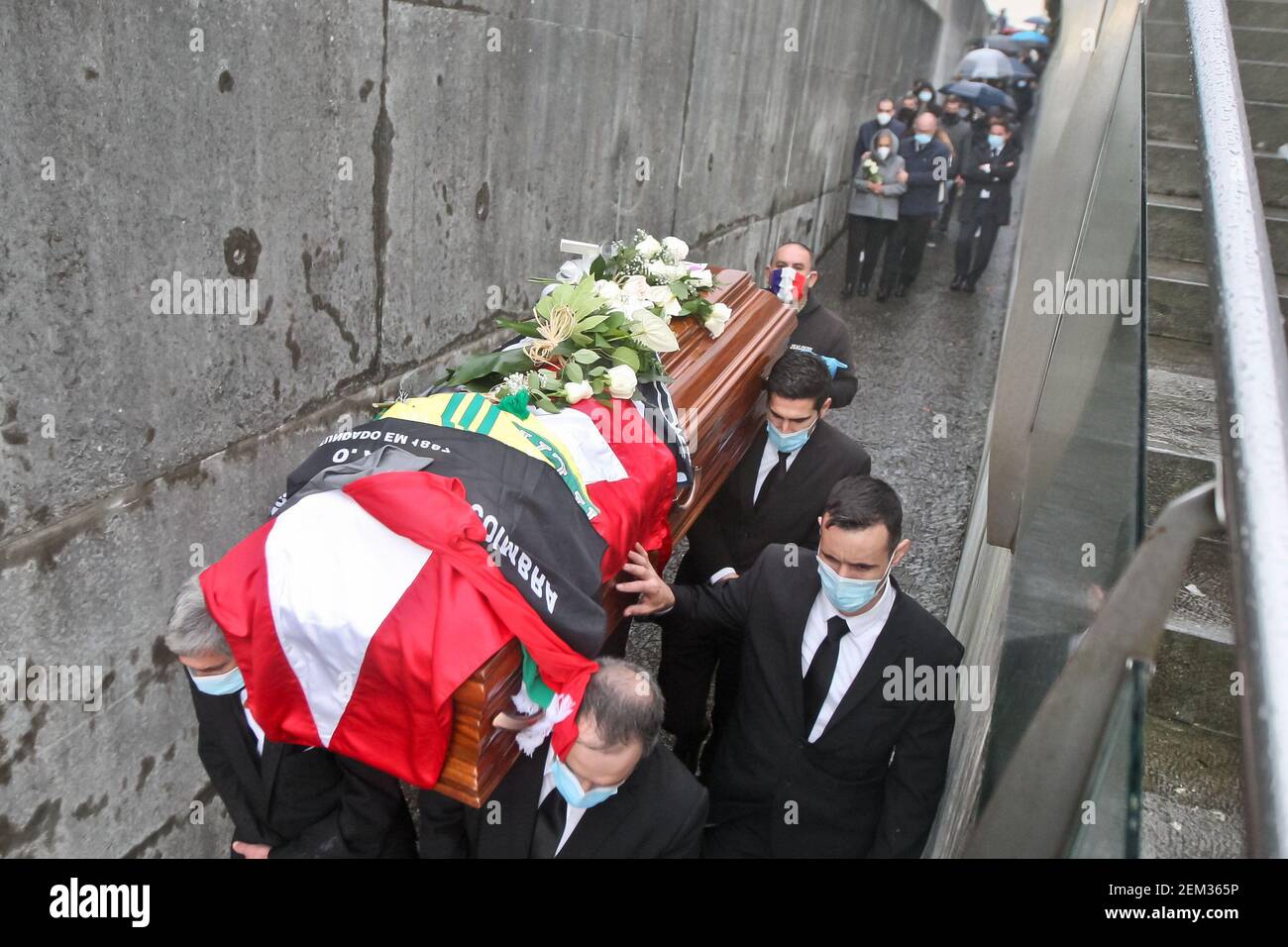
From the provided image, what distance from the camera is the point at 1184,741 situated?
6.64ft

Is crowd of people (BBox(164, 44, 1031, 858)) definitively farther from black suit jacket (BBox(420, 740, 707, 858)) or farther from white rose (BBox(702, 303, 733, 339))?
white rose (BBox(702, 303, 733, 339))

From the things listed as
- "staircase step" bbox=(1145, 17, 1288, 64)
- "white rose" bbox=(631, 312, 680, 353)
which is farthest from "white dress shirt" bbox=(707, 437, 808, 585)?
"staircase step" bbox=(1145, 17, 1288, 64)

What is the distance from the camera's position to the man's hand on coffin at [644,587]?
8.47 feet

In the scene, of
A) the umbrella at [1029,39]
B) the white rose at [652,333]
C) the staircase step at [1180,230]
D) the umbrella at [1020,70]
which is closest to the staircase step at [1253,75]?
the staircase step at [1180,230]

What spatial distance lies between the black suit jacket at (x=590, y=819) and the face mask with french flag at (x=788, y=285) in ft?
8.65

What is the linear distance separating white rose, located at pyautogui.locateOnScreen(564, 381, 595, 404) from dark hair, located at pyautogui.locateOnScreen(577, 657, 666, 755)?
2.73ft

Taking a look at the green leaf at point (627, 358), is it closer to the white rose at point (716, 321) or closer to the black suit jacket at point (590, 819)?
the white rose at point (716, 321)

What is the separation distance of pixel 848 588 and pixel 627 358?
92cm

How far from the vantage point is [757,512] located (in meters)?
3.66

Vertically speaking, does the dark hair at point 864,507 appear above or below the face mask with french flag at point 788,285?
below

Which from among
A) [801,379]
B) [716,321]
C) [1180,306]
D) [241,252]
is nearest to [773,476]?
[801,379]

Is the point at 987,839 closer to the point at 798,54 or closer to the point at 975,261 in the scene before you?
the point at 798,54
